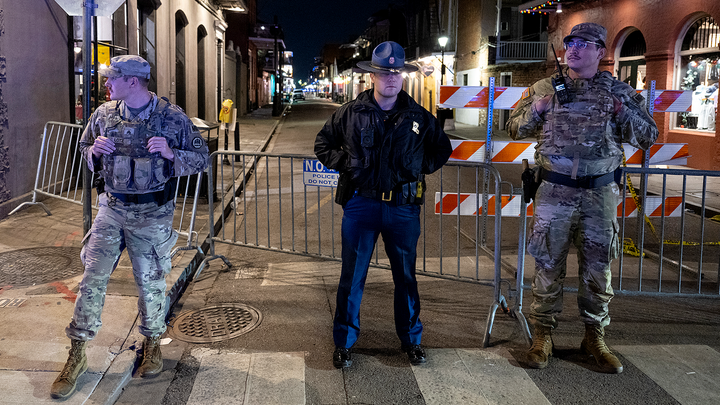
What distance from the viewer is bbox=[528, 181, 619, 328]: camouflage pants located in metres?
4.04

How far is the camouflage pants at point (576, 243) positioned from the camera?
4043 mm

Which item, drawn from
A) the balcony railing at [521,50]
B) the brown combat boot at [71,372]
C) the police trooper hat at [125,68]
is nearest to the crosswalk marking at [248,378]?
the brown combat boot at [71,372]

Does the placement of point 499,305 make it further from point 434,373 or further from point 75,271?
point 75,271

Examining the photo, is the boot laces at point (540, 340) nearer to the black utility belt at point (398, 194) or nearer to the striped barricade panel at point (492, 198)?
the black utility belt at point (398, 194)

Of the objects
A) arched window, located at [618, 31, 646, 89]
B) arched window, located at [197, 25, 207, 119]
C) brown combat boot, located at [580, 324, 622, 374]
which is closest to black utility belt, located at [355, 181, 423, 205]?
brown combat boot, located at [580, 324, 622, 374]

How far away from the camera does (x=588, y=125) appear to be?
400 cm

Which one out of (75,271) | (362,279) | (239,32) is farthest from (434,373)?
(239,32)

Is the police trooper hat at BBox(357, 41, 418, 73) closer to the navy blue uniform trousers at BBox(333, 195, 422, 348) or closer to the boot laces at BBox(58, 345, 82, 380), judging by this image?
the navy blue uniform trousers at BBox(333, 195, 422, 348)

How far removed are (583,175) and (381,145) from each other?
1.40m

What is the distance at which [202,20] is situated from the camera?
21.2 m

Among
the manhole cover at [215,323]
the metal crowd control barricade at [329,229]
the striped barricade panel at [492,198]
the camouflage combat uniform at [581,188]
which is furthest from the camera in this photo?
the striped barricade panel at [492,198]

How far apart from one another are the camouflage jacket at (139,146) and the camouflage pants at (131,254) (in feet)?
0.54

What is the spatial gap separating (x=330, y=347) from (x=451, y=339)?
919 mm

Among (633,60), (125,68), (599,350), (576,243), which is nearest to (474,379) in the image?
(599,350)
